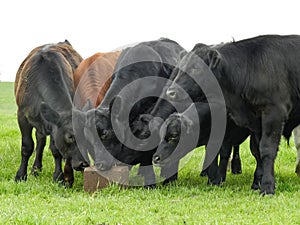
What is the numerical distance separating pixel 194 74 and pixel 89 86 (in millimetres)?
1842

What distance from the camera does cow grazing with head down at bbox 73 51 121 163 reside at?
7262 millimetres

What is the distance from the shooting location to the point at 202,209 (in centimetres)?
584

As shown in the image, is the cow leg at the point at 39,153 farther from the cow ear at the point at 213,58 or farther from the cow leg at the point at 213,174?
the cow ear at the point at 213,58

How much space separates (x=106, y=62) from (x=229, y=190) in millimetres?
3206

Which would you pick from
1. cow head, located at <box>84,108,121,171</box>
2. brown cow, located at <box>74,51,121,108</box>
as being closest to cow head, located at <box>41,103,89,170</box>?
cow head, located at <box>84,108,121,171</box>

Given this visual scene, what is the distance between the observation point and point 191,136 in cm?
738

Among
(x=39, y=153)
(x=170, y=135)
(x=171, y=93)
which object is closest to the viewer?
(x=170, y=135)

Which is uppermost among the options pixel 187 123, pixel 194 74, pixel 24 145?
pixel 194 74

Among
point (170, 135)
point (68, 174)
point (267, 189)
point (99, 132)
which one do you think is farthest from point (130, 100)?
point (267, 189)

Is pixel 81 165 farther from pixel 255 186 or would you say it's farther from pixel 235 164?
pixel 235 164

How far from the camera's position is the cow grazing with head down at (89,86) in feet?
23.8

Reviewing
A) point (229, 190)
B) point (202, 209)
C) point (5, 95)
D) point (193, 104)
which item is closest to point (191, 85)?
point (193, 104)

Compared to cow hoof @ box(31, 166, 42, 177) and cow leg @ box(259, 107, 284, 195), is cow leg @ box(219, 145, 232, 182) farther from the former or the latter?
cow hoof @ box(31, 166, 42, 177)

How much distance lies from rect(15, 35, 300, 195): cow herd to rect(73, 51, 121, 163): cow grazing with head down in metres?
0.02
